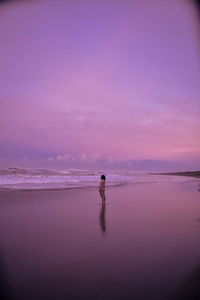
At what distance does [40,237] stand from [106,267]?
7.40 ft

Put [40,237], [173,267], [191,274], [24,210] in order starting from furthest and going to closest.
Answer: [24,210] → [40,237] → [173,267] → [191,274]

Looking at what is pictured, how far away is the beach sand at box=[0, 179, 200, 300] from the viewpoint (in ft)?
10.4

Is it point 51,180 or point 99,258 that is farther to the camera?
point 51,180

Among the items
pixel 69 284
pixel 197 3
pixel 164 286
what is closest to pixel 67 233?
pixel 69 284

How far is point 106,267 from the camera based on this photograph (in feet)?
12.6

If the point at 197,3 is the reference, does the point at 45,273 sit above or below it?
below

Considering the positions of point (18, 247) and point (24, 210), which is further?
point (24, 210)

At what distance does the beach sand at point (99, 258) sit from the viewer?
3164 mm

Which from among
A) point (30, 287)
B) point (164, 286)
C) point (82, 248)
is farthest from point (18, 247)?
point (164, 286)

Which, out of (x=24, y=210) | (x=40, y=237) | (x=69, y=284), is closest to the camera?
(x=69, y=284)

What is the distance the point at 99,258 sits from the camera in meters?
4.23

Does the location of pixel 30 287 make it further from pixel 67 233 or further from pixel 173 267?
pixel 67 233

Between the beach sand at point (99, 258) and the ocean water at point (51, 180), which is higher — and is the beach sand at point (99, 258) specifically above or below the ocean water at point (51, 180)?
below

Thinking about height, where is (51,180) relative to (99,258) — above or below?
above
